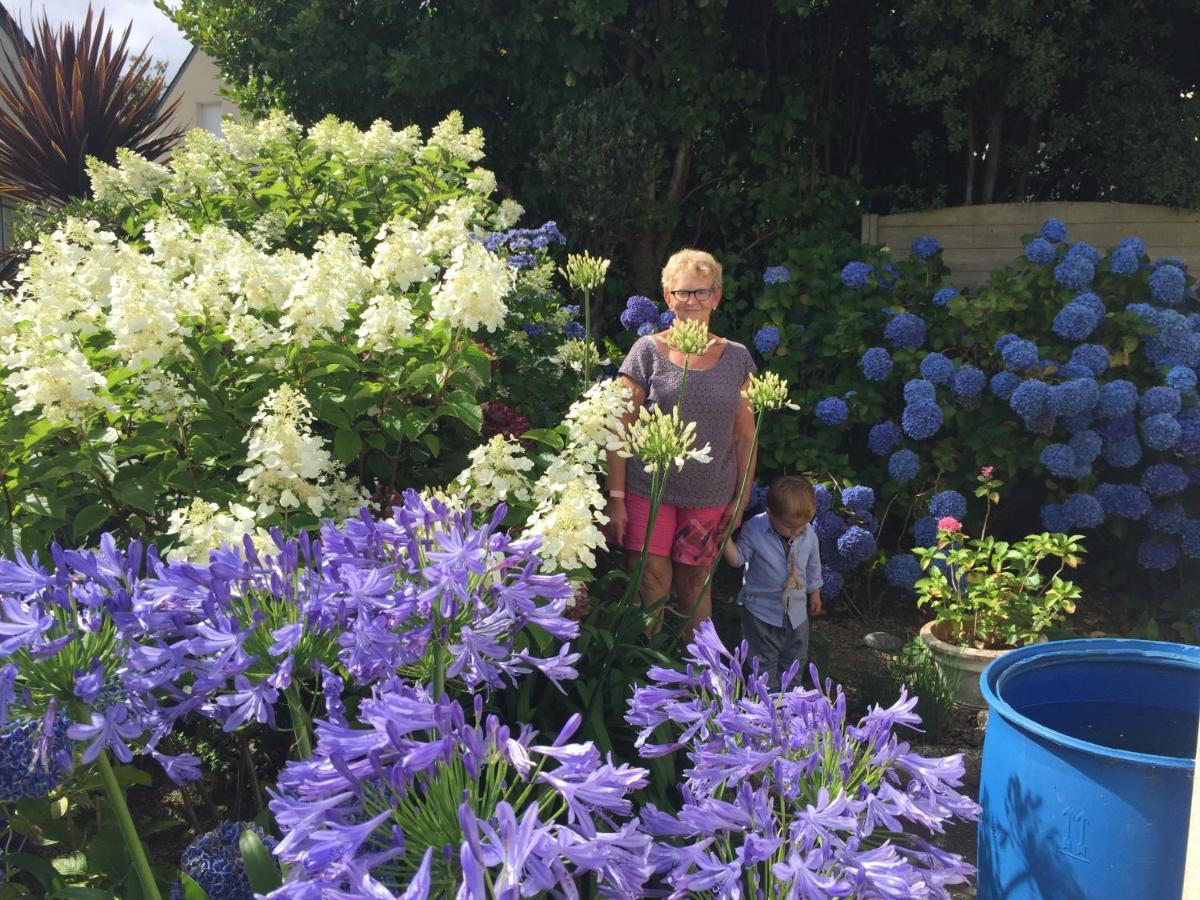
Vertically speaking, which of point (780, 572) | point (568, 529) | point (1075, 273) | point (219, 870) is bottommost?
point (219, 870)

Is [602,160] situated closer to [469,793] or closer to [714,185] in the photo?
[714,185]

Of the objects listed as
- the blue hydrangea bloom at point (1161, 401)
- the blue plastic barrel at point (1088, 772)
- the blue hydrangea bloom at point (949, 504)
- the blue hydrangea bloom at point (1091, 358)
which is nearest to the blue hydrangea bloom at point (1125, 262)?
the blue hydrangea bloom at point (1091, 358)

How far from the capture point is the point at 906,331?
4270mm

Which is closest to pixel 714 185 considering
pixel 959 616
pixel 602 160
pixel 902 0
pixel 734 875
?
pixel 602 160

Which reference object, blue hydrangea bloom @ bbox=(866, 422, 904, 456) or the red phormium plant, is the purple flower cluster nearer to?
blue hydrangea bloom @ bbox=(866, 422, 904, 456)

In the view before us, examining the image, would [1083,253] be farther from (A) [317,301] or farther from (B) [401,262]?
(A) [317,301]

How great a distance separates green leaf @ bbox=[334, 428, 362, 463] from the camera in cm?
210

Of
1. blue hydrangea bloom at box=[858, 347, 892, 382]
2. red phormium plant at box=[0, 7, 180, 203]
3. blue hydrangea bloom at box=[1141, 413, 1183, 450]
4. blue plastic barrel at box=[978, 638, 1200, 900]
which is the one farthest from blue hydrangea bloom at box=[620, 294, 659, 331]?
red phormium plant at box=[0, 7, 180, 203]

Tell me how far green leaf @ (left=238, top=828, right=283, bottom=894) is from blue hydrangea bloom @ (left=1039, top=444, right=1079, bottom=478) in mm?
3468

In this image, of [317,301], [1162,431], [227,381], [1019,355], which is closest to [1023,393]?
[1019,355]

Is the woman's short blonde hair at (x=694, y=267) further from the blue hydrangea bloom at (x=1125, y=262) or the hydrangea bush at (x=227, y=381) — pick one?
the blue hydrangea bloom at (x=1125, y=262)

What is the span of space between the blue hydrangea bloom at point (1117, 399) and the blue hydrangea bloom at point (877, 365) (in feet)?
2.74

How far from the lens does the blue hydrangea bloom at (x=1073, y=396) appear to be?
12.6ft

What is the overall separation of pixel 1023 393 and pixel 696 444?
161 cm
